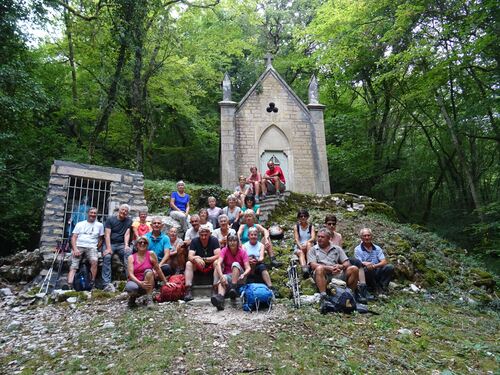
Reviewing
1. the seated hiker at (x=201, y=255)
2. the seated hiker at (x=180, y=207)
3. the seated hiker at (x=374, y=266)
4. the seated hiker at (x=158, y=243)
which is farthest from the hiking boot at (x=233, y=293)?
the seated hiker at (x=180, y=207)

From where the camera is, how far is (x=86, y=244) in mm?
6246

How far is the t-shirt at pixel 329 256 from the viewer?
5371mm

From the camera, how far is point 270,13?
21406 millimetres

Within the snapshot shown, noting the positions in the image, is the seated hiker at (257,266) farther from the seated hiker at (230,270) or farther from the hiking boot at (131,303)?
the hiking boot at (131,303)

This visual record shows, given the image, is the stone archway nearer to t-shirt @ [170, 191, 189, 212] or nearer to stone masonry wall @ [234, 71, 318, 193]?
stone masonry wall @ [234, 71, 318, 193]

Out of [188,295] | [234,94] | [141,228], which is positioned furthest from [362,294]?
[234,94]

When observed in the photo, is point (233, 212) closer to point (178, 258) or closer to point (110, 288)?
point (178, 258)

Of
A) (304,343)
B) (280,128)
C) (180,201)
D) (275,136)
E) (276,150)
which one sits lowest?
(304,343)

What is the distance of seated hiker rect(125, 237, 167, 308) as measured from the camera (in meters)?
4.97

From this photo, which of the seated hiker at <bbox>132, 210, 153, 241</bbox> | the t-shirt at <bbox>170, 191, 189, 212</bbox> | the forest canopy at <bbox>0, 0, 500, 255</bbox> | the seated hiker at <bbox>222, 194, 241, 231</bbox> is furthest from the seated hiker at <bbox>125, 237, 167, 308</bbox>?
the forest canopy at <bbox>0, 0, 500, 255</bbox>

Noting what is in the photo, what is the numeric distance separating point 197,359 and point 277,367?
78 centimetres

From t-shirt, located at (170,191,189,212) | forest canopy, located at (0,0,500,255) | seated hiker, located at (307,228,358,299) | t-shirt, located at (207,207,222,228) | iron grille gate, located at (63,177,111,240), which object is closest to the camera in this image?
seated hiker, located at (307,228,358,299)

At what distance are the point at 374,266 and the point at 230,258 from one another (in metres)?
2.22

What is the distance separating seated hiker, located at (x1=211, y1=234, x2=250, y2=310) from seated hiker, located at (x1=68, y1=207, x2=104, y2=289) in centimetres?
247
